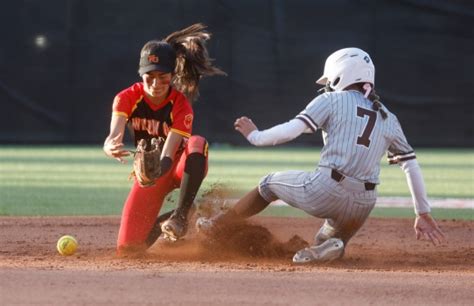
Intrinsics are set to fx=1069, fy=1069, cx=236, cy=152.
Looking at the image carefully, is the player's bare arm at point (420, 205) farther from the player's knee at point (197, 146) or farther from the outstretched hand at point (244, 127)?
the player's knee at point (197, 146)

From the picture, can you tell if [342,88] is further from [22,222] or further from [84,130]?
[84,130]

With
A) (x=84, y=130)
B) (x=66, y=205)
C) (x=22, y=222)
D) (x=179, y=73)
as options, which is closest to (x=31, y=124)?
(x=84, y=130)

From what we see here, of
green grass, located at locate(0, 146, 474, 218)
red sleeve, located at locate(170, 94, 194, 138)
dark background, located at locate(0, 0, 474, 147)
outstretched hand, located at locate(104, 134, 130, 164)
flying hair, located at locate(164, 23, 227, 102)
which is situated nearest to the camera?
outstretched hand, located at locate(104, 134, 130, 164)

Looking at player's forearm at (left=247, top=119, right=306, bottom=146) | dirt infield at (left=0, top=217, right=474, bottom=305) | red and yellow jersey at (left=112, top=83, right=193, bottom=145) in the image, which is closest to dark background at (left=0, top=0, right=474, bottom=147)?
dirt infield at (left=0, top=217, right=474, bottom=305)

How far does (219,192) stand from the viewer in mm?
5941

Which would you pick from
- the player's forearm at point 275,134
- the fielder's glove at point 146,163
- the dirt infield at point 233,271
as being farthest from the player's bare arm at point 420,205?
the fielder's glove at point 146,163

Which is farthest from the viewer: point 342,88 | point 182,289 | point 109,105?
point 109,105

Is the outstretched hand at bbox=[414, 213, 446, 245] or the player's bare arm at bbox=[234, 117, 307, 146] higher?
the player's bare arm at bbox=[234, 117, 307, 146]

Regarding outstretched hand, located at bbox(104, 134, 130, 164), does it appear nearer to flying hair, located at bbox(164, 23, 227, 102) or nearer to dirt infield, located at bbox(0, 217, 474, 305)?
dirt infield, located at bbox(0, 217, 474, 305)

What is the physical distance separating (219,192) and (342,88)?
3.32 ft

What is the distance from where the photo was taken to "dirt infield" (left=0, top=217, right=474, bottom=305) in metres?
4.07

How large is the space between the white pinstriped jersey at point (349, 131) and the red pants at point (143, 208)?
843mm

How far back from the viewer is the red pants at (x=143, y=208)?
18.8ft

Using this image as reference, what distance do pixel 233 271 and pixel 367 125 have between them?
1.03 metres
